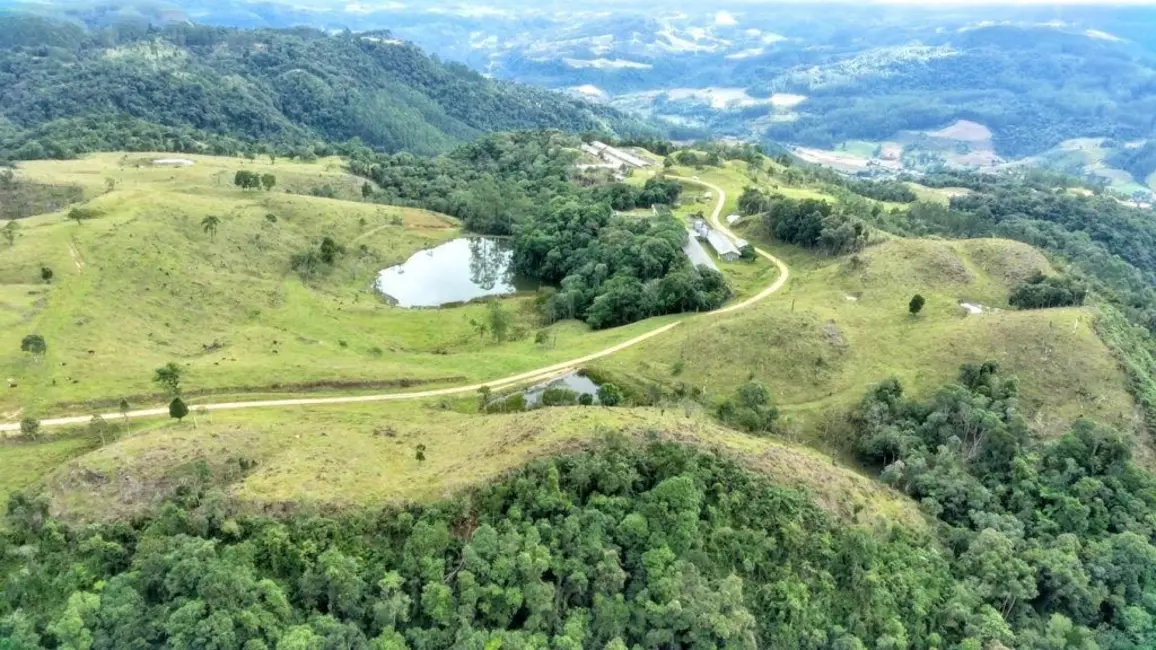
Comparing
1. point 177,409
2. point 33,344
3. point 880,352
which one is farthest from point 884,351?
point 33,344

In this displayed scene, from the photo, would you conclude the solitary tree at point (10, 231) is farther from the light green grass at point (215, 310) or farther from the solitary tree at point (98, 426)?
the solitary tree at point (98, 426)

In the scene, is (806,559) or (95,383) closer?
(806,559)

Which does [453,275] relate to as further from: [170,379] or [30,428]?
[30,428]

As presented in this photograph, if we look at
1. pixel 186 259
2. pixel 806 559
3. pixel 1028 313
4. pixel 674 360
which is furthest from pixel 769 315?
pixel 186 259

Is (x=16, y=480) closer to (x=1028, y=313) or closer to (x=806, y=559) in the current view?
(x=806, y=559)

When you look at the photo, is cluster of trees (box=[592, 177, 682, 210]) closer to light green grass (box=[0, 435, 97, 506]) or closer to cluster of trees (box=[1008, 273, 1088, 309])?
cluster of trees (box=[1008, 273, 1088, 309])

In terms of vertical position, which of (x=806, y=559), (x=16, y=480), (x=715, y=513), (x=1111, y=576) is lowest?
(x=1111, y=576)
